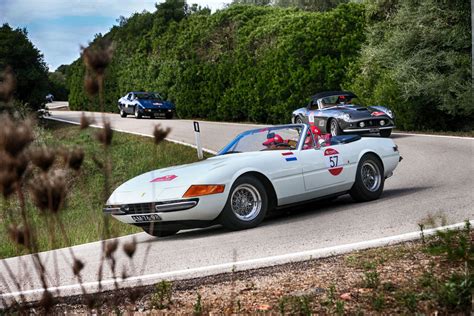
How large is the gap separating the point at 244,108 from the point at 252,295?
29.2m

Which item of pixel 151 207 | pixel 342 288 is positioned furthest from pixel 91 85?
pixel 151 207

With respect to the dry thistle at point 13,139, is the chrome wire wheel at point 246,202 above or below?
below

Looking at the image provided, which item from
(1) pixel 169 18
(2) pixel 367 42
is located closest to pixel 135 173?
(2) pixel 367 42

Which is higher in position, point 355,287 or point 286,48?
point 286,48

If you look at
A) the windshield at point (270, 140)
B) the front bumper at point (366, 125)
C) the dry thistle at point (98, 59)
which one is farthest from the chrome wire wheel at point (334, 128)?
the dry thistle at point (98, 59)

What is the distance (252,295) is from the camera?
524 centimetres

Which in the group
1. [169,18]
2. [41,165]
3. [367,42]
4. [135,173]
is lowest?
[135,173]

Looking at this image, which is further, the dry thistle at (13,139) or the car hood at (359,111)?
the car hood at (359,111)

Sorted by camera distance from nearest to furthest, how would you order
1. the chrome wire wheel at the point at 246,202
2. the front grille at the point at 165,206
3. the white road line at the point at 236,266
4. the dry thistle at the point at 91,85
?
the dry thistle at the point at 91,85 < the white road line at the point at 236,266 < the front grille at the point at 165,206 < the chrome wire wheel at the point at 246,202

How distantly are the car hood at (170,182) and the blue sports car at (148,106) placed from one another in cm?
2816

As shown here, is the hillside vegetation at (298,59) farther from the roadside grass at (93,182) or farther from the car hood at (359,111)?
the car hood at (359,111)

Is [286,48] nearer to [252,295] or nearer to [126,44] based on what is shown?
[126,44]

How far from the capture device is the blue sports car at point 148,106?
37312 mm

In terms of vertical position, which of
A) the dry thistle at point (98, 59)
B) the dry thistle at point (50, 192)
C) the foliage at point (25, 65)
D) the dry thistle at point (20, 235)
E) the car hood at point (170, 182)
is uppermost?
the foliage at point (25, 65)
